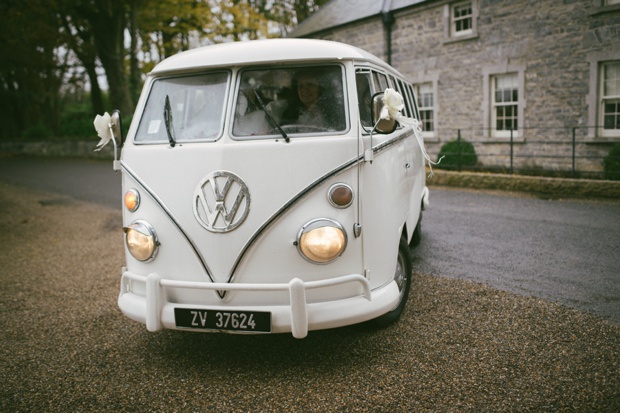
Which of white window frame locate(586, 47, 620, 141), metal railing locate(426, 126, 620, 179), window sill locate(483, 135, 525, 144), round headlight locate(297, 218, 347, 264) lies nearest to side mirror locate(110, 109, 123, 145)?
round headlight locate(297, 218, 347, 264)

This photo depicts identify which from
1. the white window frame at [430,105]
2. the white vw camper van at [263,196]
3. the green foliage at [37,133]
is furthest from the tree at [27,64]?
the white vw camper van at [263,196]

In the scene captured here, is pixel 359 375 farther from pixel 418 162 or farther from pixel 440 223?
pixel 440 223

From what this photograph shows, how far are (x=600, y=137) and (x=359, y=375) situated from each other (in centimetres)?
1259

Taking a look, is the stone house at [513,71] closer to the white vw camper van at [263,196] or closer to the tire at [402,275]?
the tire at [402,275]

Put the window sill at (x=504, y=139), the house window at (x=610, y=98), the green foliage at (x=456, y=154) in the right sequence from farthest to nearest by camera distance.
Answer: the green foliage at (x=456, y=154), the window sill at (x=504, y=139), the house window at (x=610, y=98)

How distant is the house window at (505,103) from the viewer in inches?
625

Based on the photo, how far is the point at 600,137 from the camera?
1383 centimetres

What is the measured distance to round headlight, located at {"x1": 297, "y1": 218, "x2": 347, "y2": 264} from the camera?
364 centimetres

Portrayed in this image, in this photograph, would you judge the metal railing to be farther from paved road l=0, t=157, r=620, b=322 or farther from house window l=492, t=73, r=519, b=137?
paved road l=0, t=157, r=620, b=322

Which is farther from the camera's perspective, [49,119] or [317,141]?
[49,119]

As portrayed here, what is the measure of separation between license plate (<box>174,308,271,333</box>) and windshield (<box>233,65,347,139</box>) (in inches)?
51.6

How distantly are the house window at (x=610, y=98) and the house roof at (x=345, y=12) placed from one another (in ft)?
20.6

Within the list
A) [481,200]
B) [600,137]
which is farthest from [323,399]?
[600,137]

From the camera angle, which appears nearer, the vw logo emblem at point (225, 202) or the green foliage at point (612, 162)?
the vw logo emblem at point (225, 202)
